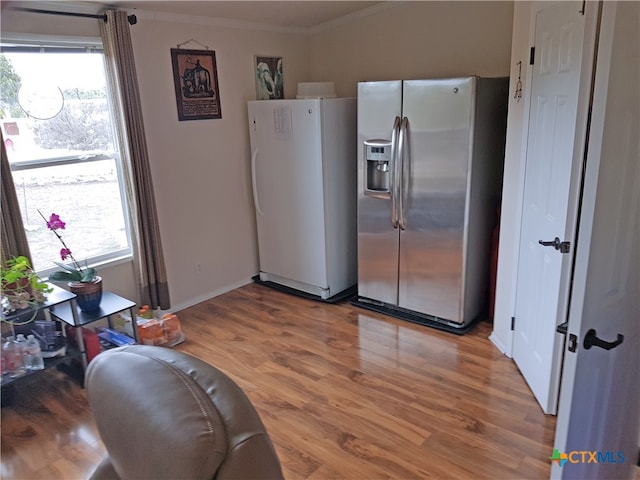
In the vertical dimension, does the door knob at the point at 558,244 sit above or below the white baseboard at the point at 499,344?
above

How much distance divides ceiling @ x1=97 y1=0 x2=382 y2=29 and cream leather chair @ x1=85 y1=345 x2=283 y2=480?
275 cm

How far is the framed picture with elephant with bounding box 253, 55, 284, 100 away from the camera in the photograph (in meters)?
4.12

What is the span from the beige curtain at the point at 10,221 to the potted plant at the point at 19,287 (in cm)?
10

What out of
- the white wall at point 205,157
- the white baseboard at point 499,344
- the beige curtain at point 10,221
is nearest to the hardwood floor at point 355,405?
the white baseboard at point 499,344

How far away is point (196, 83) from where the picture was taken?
3.71 meters

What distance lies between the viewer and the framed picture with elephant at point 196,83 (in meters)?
3.60

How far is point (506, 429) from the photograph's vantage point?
2.37 m

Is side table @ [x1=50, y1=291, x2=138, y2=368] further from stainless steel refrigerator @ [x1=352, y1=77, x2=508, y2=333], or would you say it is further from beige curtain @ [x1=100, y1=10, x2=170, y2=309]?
stainless steel refrigerator @ [x1=352, y1=77, x2=508, y2=333]

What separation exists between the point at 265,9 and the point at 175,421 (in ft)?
11.1

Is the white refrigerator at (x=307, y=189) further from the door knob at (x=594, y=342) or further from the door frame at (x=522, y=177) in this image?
the door knob at (x=594, y=342)

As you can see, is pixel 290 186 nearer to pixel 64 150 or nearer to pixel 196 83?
pixel 196 83

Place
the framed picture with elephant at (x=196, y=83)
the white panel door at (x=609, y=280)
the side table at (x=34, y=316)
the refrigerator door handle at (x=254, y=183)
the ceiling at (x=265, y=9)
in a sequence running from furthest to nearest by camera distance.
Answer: the refrigerator door handle at (x=254, y=183) → the framed picture with elephant at (x=196, y=83) → the ceiling at (x=265, y=9) → the side table at (x=34, y=316) → the white panel door at (x=609, y=280)

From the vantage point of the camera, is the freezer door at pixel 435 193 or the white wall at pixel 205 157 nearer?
the freezer door at pixel 435 193

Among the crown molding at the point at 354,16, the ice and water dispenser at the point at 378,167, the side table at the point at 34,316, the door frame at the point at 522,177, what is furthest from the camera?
the crown molding at the point at 354,16
